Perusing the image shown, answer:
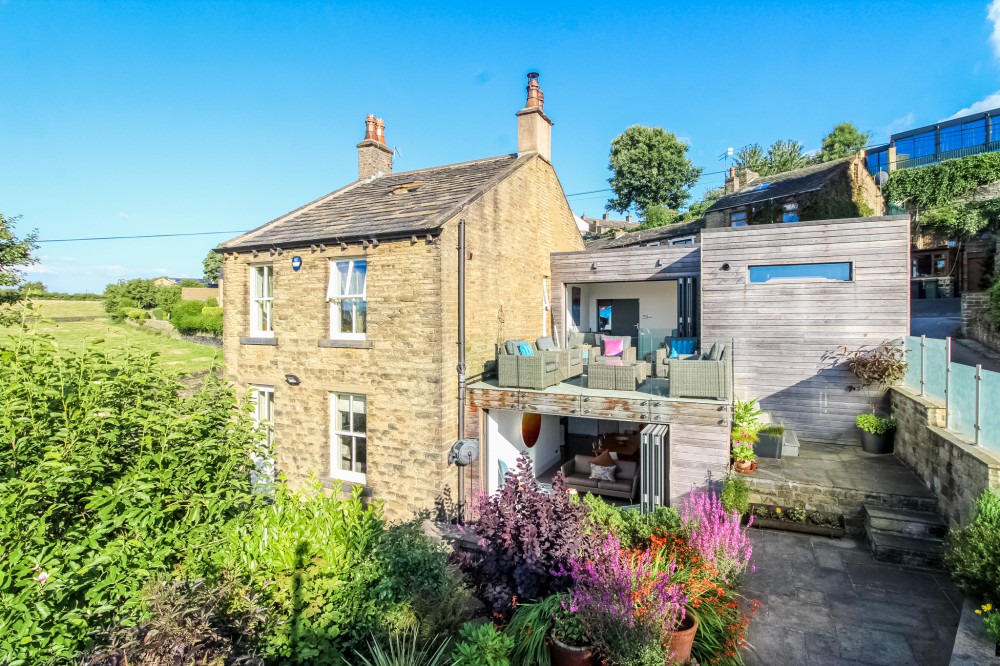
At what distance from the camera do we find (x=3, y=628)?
2746 mm

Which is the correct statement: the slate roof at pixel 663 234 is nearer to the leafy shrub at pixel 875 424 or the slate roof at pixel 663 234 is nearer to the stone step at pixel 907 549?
the leafy shrub at pixel 875 424

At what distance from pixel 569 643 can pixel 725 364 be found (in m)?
5.84

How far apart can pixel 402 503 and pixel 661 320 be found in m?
11.6

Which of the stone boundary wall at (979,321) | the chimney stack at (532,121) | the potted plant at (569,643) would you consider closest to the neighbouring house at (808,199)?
the stone boundary wall at (979,321)

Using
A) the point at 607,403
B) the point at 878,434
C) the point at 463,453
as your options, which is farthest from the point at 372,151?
the point at 878,434

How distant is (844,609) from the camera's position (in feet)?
18.6

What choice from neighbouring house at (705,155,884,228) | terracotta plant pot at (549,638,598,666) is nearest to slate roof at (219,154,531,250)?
terracotta plant pot at (549,638,598,666)

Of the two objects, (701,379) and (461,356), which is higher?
(461,356)

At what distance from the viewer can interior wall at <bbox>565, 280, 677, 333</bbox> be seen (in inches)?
671

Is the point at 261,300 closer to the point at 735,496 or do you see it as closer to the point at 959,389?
the point at 735,496

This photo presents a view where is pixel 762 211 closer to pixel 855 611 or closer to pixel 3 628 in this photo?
pixel 855 611

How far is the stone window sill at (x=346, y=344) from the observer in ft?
33.0

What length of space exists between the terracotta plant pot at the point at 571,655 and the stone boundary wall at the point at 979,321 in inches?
709

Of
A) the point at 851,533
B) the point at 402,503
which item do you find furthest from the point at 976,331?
the point at 402,503
